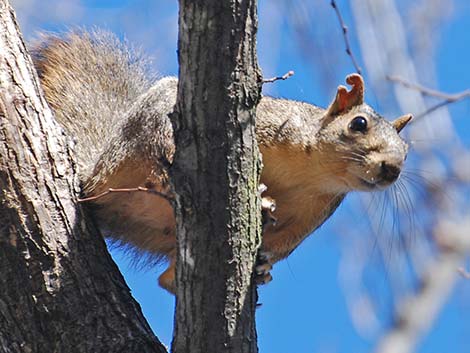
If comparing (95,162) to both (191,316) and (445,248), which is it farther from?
(445,248)

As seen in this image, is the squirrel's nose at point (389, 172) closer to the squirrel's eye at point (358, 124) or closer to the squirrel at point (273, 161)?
the squirrel at point (273, 161)

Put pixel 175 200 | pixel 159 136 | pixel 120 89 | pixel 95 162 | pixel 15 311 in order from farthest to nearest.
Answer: pixel 120 89 → pixel 95 162 → pixel 159 136 → pixel 15 311 → pixel 175 200

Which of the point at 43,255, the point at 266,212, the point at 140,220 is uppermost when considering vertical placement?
the point at 140,220

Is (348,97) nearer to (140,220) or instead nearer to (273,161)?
(273,161)

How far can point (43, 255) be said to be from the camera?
297 cm

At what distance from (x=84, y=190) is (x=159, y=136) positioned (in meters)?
0.30

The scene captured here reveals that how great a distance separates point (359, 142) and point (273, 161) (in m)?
0.30

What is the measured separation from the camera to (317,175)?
139 inches

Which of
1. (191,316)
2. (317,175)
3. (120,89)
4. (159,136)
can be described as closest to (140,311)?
(191,316)

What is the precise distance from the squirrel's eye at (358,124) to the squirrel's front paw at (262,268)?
702 mm

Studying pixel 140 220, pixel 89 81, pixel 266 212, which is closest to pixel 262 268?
pixel 266 212

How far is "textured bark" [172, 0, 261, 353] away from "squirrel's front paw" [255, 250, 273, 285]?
14 centimetres

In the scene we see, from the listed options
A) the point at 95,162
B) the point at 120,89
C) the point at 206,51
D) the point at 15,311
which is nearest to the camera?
the point at 206,51

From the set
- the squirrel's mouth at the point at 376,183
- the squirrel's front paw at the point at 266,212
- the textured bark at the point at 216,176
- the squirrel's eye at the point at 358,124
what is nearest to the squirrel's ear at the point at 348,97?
the squirrel's eye at the point at 358,124
